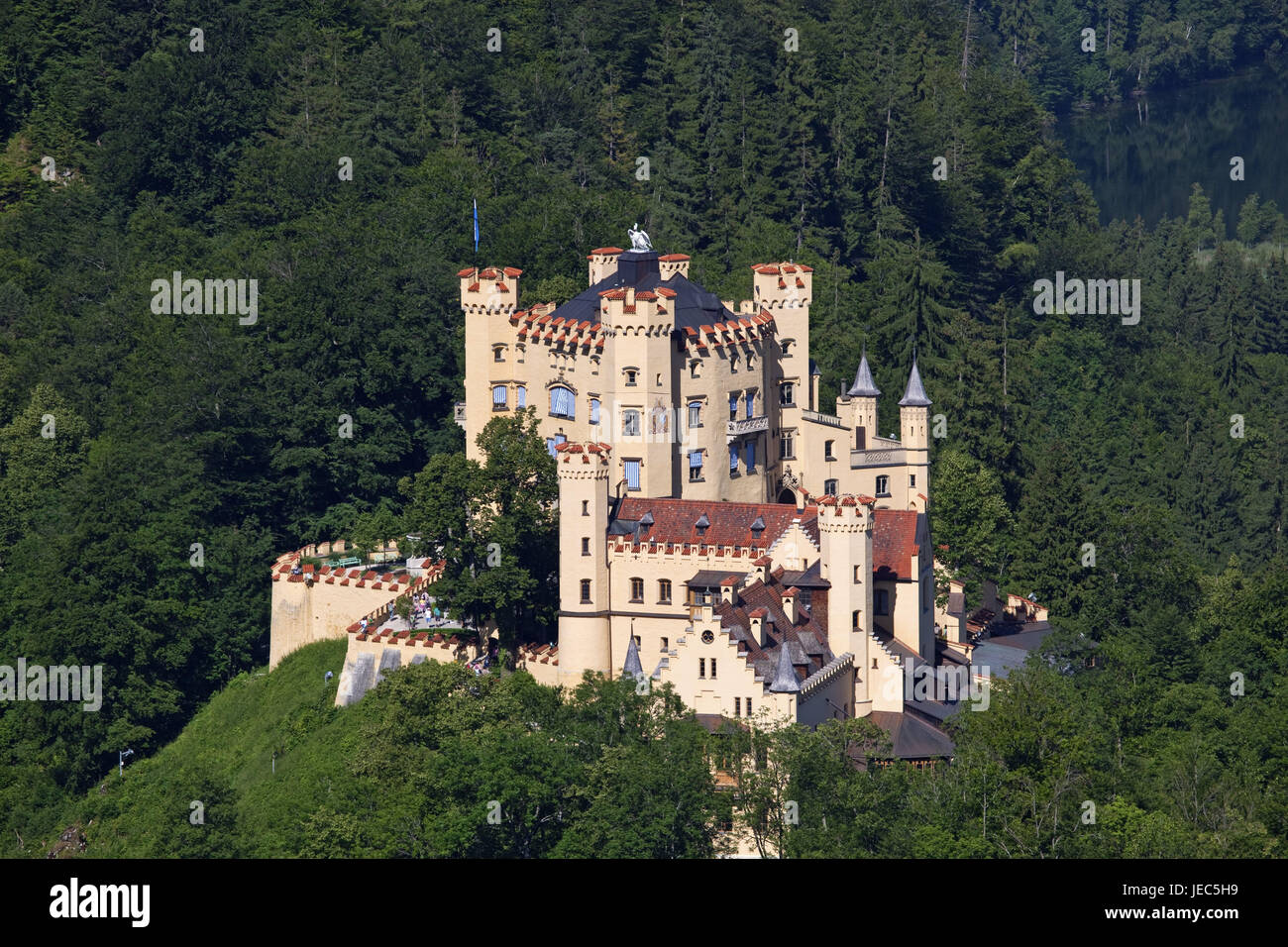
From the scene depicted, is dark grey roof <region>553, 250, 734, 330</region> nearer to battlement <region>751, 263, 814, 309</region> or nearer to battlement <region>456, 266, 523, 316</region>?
battlement <region>456, 266, 523, 316</region>

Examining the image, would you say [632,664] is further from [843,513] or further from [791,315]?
[791,315]

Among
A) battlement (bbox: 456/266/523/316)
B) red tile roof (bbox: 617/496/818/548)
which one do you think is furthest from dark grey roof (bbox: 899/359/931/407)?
battlement (bbox: 456/266/523/316)

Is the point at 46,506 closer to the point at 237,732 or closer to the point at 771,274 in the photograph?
the point at 237,732

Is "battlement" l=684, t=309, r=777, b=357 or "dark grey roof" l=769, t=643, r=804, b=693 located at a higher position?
"battlement" l=684, t=309, r=777, b=357

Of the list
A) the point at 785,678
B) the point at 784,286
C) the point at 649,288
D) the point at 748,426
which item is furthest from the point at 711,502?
the point at 784,286

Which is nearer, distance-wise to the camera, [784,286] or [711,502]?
[711,502]

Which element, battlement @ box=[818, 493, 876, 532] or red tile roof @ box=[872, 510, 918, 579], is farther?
red tile roof @ box=[872, 510, 918, 579]

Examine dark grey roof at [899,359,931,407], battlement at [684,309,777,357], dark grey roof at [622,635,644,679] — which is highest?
battlement at [684,309,777,357]
